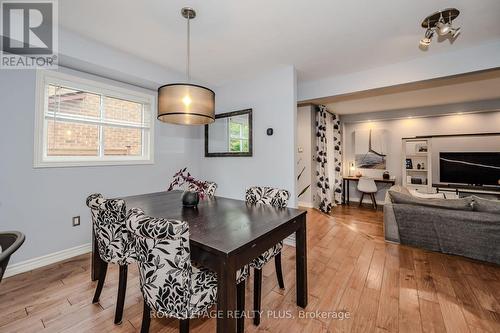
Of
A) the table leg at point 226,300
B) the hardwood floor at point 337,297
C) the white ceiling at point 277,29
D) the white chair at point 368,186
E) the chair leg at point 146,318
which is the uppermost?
the white ceiling at point 277,29

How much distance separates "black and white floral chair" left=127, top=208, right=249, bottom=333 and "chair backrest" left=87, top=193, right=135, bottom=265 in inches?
19.4

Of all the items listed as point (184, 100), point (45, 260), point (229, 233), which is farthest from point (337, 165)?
point (45, 260)

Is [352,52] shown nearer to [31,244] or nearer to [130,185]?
[130,185]

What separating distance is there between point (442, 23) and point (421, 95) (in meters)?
2.71

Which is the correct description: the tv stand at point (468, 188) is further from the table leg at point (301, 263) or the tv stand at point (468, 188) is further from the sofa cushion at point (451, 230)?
the table leg at point (301, 263)

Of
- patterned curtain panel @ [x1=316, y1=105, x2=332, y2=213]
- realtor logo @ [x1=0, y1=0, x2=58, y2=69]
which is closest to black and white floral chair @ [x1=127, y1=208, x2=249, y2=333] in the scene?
realtor logo @ [x1=0, y1=0, x2=58, y2=69]

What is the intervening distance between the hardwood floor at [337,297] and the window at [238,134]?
6.07ft

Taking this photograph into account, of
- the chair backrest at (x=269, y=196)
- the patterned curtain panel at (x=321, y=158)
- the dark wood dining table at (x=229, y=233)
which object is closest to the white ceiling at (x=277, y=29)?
the chair backrest at (x=269, y=196)

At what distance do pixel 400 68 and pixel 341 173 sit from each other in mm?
3411

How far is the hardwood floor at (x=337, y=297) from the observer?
1574 mm

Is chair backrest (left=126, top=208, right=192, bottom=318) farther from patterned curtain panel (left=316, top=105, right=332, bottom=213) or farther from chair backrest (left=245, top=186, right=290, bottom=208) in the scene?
patterned curtain panel (left=316, top=105, right=332, bottom=213)

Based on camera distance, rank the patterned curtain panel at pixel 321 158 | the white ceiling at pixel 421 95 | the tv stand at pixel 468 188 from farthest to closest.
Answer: the patterned curtain panel at pixel 321 158
the tv stand at pixel 468 188
the white ceiling at pixel 421 95

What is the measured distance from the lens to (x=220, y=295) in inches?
42.9

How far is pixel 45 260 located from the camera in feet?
7.93
